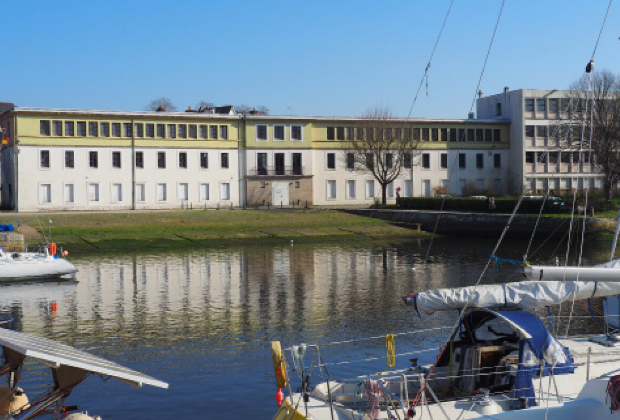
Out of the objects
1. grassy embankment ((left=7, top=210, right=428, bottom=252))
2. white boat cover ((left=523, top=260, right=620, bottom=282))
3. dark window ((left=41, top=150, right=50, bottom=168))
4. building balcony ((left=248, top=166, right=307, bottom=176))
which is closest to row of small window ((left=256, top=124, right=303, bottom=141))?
building balcony ((left=248, top=166, right=307, bottom=176))

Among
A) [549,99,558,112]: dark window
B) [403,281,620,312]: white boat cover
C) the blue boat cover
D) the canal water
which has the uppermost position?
[549,99,558,112]: dark window

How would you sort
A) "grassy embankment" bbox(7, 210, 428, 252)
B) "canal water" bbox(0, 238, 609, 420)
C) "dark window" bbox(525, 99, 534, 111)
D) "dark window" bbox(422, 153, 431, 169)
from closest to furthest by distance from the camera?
"canal water" bbox(0, 238, 609, 420) < "grassy embankment" bbox(7, 210, 428, 252) < "dark window" bbox(525, 99, 534, 111) < "dark window" bbox(422, 153, 431, 169)

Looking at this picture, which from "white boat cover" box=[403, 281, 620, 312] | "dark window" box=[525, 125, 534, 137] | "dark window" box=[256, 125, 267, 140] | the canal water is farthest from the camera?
"dark window" box=[525, 125, 534, 137]

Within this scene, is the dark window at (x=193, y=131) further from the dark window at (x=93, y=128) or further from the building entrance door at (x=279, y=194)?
the building entrance door at (x=279, y=194)

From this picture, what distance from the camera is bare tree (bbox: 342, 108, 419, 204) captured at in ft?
268

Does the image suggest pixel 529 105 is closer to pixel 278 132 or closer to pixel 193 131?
pixel 278 132

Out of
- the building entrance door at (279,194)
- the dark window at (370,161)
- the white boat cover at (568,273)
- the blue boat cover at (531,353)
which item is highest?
the dark window at (370,161)

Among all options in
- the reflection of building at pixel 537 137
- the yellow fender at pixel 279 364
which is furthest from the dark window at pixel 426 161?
the yellow fender at pixel 279 364

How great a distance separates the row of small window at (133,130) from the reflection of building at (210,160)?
0.31ft

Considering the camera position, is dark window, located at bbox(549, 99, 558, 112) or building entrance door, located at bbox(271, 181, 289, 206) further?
dark window, located at bbox(549, 99, 558, 112)

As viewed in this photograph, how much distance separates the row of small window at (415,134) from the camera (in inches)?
3278

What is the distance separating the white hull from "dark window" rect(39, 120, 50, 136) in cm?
3517

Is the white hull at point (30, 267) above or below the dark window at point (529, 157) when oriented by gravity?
below

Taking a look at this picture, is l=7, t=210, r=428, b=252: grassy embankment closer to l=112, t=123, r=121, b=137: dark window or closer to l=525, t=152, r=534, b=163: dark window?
l=112, t=123, r=121, b=137: dark window
